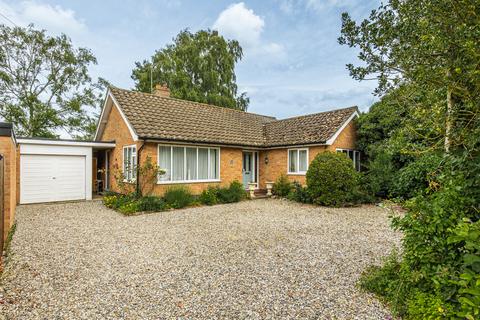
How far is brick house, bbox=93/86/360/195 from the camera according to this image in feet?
42.8

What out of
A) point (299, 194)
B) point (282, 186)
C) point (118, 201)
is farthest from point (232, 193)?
point (118, 201)

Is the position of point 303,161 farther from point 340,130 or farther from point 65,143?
point 65,143

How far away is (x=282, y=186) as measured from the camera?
52.0ft

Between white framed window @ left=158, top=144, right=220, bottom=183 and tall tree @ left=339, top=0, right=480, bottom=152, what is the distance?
10249 mm

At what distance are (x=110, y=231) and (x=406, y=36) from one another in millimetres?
8909

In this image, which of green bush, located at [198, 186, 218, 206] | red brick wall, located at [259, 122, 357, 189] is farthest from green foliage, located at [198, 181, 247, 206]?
red brick wall, located at [259, 122, 357, 189]

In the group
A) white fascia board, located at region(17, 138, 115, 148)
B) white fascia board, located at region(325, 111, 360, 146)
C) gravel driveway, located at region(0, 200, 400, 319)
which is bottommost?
gravel driveway, located at region(0, 200, 400, 319)

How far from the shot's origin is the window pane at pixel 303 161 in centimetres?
1540

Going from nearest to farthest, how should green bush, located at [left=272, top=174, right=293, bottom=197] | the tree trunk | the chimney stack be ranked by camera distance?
the tree trunk → green bush, located at [left=272, top=174, right=293, bottom=197] → the chimney stack

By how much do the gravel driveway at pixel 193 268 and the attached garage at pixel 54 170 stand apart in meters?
4.44

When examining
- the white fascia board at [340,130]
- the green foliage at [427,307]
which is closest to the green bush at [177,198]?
the white fascia board at [340,130]

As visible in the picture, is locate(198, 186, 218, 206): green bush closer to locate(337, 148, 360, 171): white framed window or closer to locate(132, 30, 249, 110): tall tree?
locate(337, 148, 360, 171): white framed window

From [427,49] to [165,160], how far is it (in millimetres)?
11641

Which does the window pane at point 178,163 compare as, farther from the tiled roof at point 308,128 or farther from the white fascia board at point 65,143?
the tiled roof at point 308,128
